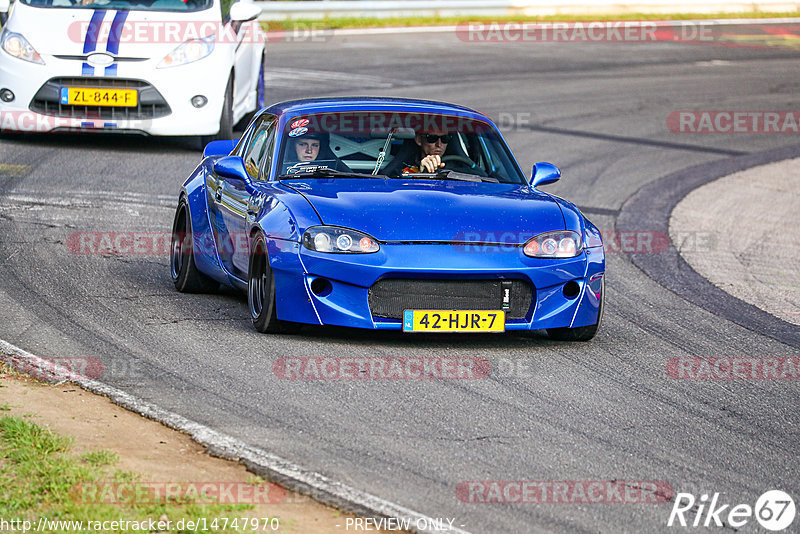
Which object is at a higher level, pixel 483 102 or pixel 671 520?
pixel 671 520

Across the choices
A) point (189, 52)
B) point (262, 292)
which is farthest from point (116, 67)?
point (262, 292)

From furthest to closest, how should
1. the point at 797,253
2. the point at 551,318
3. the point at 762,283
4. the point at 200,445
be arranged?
1. the point at 797,253
2. the point at 762,283
3. the point at 551,318
4. the point at 200,445

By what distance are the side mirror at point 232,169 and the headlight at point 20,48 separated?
230 inches

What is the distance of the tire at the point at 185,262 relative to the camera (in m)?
8.89

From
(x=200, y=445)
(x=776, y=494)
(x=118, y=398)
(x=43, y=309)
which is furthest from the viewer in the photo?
(x=43, y=309)

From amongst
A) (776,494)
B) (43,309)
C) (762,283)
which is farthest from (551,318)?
(762,283)

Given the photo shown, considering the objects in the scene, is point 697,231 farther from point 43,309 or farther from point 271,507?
point 271,507

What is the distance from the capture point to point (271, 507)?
15.7ft

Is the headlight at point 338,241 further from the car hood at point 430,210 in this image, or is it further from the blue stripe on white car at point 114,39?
the blue stripe on white car at point 114,39

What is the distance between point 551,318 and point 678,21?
26.0 meters

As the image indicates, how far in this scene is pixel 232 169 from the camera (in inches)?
323
